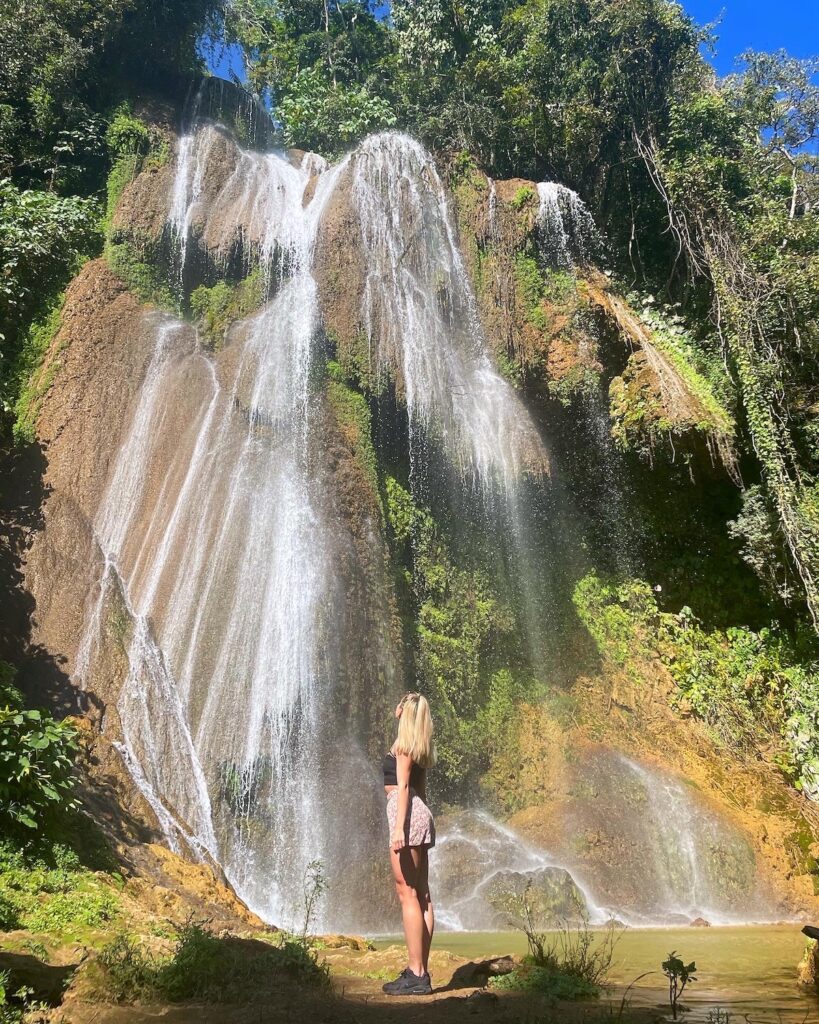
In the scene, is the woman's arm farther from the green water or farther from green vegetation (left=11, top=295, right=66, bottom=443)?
green vegetation (left=11, top=295, right=66, bottom=443)

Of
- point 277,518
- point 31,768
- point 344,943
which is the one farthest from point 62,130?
point 344,943

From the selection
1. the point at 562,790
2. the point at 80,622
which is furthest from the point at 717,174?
the point at 80,622

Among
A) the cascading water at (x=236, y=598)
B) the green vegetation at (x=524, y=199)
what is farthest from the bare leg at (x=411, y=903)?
the green vegetation at (x=524, y=199)

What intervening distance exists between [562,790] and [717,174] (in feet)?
40.7

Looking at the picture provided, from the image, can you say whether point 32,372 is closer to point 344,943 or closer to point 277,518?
point 277,518

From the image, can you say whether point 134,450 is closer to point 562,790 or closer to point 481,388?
point 481,388

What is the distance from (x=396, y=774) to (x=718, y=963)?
296 cm

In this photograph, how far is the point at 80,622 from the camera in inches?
399

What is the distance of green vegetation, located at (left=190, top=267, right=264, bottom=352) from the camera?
48.4ft

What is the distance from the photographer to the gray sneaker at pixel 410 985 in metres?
3.89

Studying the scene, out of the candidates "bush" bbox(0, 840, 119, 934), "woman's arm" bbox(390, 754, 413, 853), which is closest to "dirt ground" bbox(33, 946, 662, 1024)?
"woman's arm" bbox(390, 754, 413, 853)

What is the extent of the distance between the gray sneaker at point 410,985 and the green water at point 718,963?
97cm

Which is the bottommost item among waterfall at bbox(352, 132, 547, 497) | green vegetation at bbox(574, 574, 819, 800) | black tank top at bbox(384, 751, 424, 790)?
black tank top at bbox(384, 751, 424, 790)

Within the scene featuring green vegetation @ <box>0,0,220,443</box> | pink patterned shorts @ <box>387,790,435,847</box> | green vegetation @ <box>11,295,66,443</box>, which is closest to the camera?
pink patterned shorts @ <box>387,790,435,847</box>
